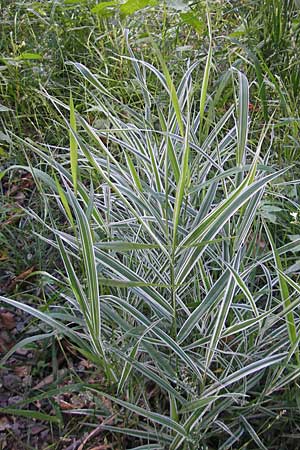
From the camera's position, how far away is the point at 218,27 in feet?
9.55

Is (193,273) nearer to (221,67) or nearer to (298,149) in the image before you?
(298,149)

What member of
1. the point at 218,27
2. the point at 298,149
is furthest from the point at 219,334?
the point at 218,27

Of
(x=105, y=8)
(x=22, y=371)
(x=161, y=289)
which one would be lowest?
(x=22, y=371)

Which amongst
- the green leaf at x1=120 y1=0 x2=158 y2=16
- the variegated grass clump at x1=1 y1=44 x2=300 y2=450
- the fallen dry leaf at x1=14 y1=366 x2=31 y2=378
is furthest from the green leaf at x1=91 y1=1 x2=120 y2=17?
the fallen dry leaf at x1=14 y1=366 x2=31 y2=378

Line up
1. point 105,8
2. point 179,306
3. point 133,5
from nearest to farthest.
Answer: point 179,306
point 133,5
point 105,8

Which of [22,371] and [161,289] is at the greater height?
[161,289]

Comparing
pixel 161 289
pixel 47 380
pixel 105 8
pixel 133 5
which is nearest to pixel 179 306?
pixel 161 289

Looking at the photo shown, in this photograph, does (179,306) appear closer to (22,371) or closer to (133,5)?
(22,371)

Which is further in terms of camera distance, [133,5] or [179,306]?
[133,5]

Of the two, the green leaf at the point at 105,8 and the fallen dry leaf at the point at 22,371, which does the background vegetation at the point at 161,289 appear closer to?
the fallen dry leaf at the point at 22,371

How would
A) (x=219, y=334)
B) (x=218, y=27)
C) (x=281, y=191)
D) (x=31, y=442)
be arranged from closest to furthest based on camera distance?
(x=219, y=334)
(x=31, y=442)
(x=281, y=191)
(x=218, y=27)

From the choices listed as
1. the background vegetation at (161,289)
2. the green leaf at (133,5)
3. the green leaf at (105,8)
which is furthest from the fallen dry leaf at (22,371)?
the green leaf at (105,8)

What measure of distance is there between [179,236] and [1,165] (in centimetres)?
117

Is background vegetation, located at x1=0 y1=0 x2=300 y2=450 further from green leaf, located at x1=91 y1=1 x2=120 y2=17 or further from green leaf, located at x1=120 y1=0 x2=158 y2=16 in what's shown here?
green leaf, located at x1=91 y1=1 x2=120 y2=17
